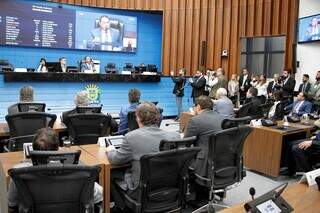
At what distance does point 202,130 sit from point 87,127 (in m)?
1.36

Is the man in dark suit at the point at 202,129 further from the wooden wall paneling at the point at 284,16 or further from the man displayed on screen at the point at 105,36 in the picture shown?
the man displayed on screen at the point at 105,36

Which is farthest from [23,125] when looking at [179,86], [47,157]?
[179,86]

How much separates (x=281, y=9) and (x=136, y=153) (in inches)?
386

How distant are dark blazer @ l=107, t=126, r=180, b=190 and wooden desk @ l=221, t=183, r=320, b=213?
3.31 ft

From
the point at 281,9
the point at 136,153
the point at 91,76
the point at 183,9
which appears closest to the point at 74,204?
the point at 136,153

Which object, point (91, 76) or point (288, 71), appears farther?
point (288, 71)

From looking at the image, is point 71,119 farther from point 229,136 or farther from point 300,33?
point 300,33

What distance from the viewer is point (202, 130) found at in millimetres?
3465

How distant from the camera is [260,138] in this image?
5.19 m

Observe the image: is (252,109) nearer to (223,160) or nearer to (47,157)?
(223,160)

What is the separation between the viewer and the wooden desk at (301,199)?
6.04ft

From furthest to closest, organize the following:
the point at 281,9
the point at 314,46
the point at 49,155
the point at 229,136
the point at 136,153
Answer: the point at 281,9 < the point at 314,46 < the point at 229,136 < the point at 136,153 < the point at 49,155

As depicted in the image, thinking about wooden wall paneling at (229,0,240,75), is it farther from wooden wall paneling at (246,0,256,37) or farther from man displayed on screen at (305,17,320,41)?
Answer: man displayed on screen at (305,17,320,41)

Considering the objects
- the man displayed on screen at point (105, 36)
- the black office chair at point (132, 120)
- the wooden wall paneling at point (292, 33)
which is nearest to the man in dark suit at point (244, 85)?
the wooden wall paneling at point (292, 33)
